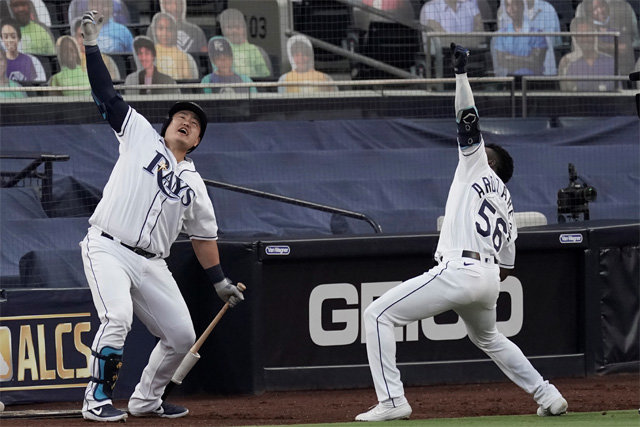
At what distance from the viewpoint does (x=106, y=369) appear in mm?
5680

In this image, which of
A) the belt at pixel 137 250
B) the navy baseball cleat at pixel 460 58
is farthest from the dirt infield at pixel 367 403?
the navy baseball cleat at pixel 460 58

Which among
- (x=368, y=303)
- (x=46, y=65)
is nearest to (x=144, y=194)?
(x=368, y=303)

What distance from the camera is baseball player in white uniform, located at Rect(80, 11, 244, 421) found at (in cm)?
572

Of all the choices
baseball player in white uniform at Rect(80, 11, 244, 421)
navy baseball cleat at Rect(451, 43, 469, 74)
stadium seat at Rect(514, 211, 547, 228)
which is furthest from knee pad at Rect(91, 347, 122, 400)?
stadium seat at Rect(514, 211, 547, 228)

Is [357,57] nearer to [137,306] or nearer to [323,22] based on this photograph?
[323,22]

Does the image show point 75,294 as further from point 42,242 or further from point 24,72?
point 24,72

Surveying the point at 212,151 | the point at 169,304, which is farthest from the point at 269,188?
the point at 169,304

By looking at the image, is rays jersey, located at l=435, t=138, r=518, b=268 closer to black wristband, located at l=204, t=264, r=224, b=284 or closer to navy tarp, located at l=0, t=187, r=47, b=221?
black wristband, located at l=204, t=264, r=224, b=284

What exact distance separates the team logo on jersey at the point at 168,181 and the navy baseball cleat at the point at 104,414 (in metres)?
1.18

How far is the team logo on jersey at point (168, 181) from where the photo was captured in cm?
598

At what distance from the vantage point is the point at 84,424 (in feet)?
18.8

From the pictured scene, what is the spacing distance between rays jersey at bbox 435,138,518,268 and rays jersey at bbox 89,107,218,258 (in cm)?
149

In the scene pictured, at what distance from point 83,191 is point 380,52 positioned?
4.26m

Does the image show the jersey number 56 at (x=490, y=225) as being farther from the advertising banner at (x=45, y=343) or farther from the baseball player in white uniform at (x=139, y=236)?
the advertising banner at (x=45, y=343)
